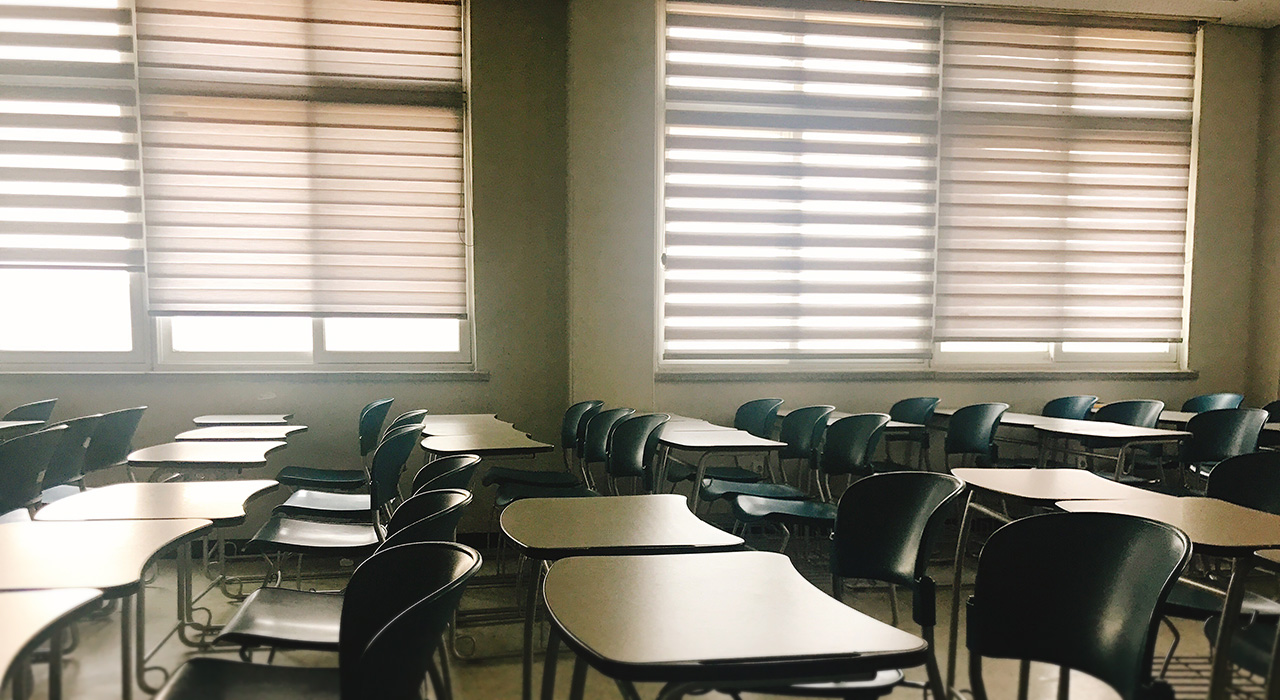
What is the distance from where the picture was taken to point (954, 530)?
5.03 metres

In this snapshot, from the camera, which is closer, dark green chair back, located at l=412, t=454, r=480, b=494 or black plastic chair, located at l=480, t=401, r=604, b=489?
dark green chair back, located at l=412, t=454, r=480, b=494

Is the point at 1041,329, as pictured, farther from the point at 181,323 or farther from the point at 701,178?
the point at 181,323

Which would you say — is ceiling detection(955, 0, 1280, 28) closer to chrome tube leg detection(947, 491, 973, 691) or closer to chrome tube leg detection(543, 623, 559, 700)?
chrome tube leg detection(947, 491, 973, 691)

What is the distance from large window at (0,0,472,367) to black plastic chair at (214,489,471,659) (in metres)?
3.09

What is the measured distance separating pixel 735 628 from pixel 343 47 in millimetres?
4644

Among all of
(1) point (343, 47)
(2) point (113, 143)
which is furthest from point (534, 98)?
(2) point (113, 143)

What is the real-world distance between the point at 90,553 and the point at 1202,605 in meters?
2.74

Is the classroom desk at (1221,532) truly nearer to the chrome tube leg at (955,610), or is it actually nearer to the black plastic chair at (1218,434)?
the chrome tube leg at (955,610)

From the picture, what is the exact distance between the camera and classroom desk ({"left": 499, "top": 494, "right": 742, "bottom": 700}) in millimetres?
1697

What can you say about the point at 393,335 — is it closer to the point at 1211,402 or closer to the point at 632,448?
the point at 632,448

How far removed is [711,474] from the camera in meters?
4.37

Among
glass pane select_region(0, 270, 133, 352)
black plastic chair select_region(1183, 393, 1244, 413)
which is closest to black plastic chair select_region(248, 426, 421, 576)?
glass pane select_region(0, 270, 133, 352)

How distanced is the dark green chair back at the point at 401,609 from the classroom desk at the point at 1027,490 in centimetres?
153

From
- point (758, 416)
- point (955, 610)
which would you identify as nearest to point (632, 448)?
point (758, 416)
